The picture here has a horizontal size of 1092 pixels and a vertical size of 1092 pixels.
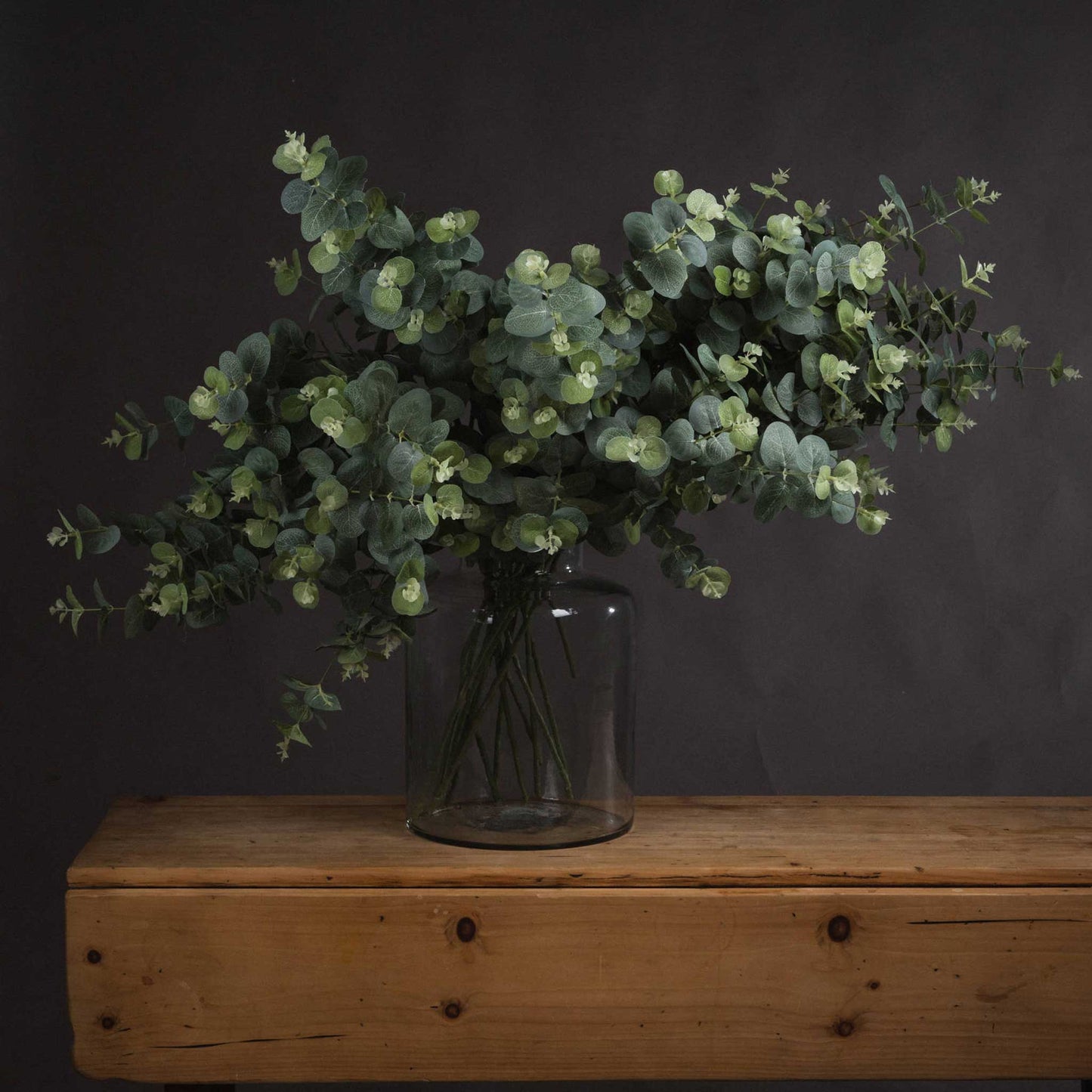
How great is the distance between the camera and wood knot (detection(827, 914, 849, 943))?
1.26 metres

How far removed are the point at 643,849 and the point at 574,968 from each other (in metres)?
0.13

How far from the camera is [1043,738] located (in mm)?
2100

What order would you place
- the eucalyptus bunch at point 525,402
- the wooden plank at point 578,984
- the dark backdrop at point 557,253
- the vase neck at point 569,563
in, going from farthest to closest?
the dark backdrop at point 557,253 → the vase neck at point 569,563 → the wooden plank at point 578,984 → the eucalyptus bunch at point 525,402

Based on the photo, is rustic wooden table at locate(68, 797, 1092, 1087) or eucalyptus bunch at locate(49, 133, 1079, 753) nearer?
eucalyptus bunch at locate(49, 133, 1079, 753)

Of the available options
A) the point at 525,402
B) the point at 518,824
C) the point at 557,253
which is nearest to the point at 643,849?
the point at 518,824

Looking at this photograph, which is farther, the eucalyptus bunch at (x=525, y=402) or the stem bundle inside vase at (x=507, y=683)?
the stem bundle inside vase at (x=507, y=683)

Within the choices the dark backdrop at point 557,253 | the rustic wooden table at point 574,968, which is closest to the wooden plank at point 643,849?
the rustic wooden table at point 574,968

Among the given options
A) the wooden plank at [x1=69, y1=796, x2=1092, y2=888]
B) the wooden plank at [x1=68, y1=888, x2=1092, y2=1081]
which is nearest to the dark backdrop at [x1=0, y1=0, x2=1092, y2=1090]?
the wooden plank at [x1=69, y1=796, x2=1092, y2=888]

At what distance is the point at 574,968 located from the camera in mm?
1255

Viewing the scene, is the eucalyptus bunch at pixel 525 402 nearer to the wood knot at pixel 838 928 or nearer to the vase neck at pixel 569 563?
the vase neck at pixel 569 563

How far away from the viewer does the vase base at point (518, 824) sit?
1.32 m

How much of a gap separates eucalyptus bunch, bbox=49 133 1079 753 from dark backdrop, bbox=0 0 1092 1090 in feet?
2.37

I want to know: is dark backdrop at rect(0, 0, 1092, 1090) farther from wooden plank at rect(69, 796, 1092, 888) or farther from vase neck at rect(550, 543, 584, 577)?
vase neck at rect(550, 543, 584, 577)

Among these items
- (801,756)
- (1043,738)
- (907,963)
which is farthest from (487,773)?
(1043,738)
